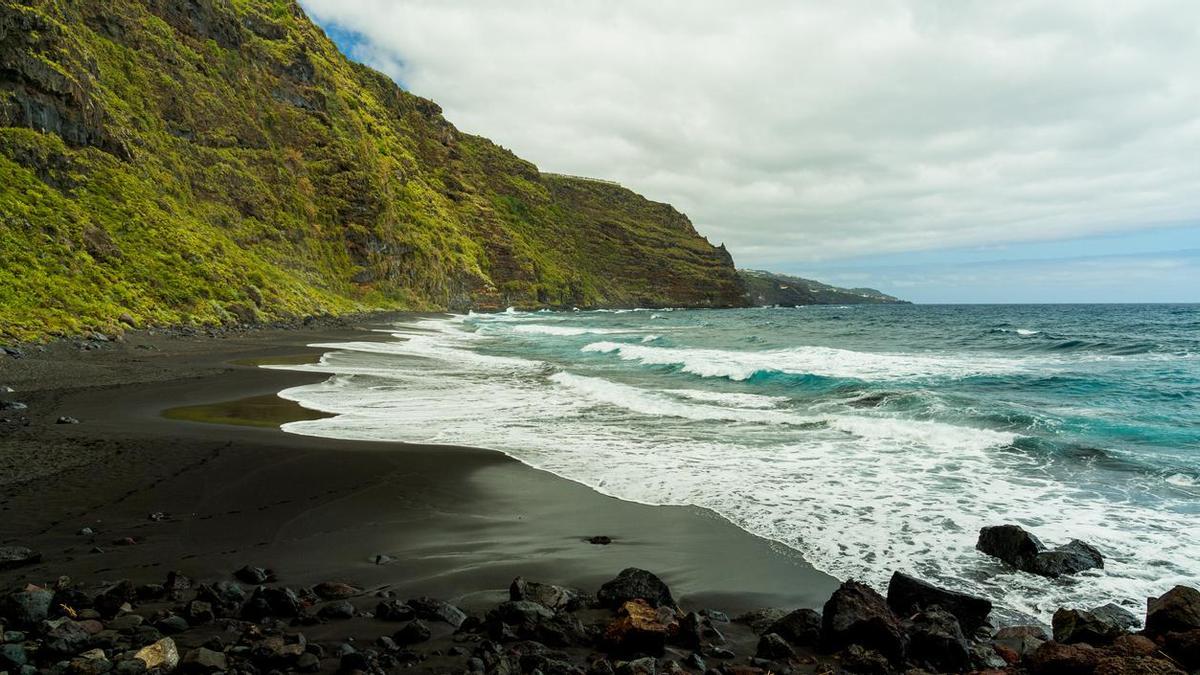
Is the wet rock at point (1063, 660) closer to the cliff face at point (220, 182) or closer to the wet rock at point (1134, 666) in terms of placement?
the wet rock at point (1134, 666)

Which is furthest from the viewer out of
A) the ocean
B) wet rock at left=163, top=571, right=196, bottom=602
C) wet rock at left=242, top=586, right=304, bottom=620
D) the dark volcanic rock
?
the ocean

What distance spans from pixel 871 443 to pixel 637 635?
10646mm

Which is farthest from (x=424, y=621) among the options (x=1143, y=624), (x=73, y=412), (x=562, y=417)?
(x=73, y=412)

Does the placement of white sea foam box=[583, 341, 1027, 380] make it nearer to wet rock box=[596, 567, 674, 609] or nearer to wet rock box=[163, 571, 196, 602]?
wet rock box=[596, 567, 674, 609]

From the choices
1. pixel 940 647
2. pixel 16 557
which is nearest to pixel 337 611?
pixel 16 557

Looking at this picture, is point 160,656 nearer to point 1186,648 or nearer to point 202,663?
point 202,663

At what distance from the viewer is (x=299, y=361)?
25.4m

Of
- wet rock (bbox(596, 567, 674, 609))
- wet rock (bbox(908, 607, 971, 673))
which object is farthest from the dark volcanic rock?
wet rock (bbox(596, 567, 674, 609))

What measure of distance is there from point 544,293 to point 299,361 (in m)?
110

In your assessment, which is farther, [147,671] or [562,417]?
[562,417]

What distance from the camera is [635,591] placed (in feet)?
18.8

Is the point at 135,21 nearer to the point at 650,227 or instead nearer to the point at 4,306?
the point at 4,306

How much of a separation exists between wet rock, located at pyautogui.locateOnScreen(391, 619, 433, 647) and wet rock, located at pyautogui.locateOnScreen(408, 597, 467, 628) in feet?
1.10

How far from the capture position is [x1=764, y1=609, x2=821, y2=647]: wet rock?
5.21 m
